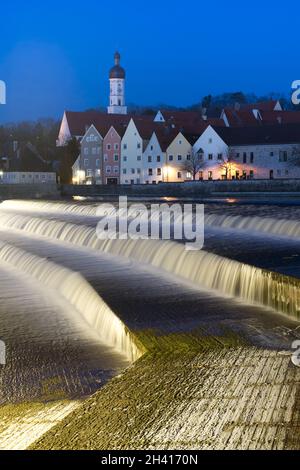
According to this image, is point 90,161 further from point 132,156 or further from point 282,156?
point 282,156

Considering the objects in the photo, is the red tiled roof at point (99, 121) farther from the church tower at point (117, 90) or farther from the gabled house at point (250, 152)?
the church tower at point (117, 90)

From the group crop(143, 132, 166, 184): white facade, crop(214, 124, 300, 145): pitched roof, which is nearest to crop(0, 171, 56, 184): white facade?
crop(143, 132, 166, 184): white facade

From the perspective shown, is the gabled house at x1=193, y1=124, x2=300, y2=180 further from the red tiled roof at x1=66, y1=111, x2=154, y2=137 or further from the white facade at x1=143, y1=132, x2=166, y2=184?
the red tiled roof at x1=66, y1=111, x2=154, y2=137

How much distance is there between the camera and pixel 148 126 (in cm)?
7962

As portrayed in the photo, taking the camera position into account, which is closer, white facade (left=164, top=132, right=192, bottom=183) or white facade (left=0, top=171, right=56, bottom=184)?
white facade (left=0, top=171, right=56, bottom=184)

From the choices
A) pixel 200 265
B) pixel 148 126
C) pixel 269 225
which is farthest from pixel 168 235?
pixel 148 126

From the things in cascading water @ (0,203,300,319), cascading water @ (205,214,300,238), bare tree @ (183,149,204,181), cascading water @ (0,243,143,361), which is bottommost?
cascading water @ (0,243,143,361)

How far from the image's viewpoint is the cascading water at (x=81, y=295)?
10.6 m

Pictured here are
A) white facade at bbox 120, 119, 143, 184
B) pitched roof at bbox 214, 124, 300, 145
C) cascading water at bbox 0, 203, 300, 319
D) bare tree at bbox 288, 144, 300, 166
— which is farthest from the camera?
white facade at bbox 120, 119, 143, 184

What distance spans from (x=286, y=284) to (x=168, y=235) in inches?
360

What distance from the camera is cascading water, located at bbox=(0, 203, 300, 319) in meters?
11.4

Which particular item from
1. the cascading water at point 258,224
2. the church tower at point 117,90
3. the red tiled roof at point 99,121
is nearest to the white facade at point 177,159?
the red tiled roof at point 99,121

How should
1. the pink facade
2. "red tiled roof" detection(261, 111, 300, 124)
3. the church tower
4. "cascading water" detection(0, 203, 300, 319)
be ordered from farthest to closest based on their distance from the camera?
the church tower → "red tiled roof" detection(261, 111, 300, 124) → the pink facade → "cascading water" detection(0, 203, 300, 319)

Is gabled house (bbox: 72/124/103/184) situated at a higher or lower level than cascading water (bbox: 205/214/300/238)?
higher
